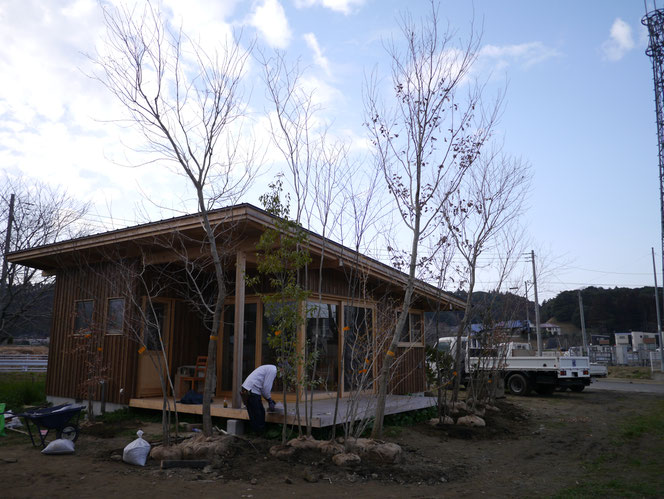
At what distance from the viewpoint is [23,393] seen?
11.4m

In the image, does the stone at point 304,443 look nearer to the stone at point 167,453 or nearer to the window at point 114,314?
the stone at point 167,453

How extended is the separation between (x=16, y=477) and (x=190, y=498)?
2145mm

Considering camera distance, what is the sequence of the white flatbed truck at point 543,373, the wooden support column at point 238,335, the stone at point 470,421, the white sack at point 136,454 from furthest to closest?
the white flatbed truck at point 543,373
the stone at point 470,421
the wooden support column at point 238,335
the white sack at point 136,454

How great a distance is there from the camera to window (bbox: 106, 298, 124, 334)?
9969 mm

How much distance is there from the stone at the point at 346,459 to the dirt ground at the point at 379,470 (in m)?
0.08

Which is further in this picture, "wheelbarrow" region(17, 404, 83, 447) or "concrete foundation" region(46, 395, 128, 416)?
"concrete foundation" region(46, 395, 128, 416)

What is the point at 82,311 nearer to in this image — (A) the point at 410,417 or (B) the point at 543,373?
(A) the point at 410,417

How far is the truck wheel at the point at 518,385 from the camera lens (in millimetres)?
15938

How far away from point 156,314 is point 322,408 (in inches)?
154

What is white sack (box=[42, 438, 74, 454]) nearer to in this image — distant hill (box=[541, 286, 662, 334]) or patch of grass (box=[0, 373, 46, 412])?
patch of grass (box=[0, 373, 46, 412])

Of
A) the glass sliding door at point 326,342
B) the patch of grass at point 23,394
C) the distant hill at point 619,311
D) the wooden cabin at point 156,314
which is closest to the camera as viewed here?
the wooden cabin at point 156,314

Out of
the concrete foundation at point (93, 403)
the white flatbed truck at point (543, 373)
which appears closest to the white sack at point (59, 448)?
the concrete foundation at point (93, 403)

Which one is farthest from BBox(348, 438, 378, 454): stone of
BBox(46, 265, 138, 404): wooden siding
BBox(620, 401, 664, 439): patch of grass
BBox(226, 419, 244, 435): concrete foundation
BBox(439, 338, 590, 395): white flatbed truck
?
BBox(439, 338, 590, 395): white flatbed truck

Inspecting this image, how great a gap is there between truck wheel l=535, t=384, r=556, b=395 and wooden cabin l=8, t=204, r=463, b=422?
7312mm
